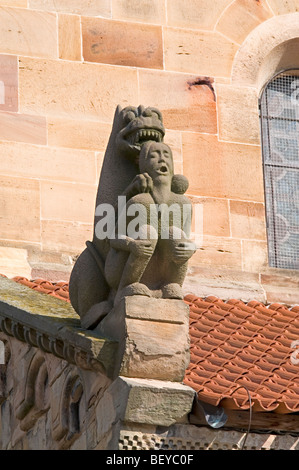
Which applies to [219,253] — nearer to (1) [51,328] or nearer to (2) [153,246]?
(1) [51,328]

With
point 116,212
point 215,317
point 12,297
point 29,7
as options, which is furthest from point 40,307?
point 29,7

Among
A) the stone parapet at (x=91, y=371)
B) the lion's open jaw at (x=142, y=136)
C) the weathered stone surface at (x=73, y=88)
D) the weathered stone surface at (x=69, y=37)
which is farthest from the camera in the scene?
the weathered stone surface at (x=69, y=37)

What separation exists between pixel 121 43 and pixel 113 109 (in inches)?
34.2

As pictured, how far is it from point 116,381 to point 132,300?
0.62 metres

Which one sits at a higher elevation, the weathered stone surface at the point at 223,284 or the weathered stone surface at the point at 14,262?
the weathered stone surface at the point at 14,262

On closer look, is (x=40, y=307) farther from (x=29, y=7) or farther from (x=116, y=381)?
(x=29, y=7)

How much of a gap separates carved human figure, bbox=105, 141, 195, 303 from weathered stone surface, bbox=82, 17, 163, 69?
5.97 meters

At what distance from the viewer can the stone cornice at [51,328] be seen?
40.1ft

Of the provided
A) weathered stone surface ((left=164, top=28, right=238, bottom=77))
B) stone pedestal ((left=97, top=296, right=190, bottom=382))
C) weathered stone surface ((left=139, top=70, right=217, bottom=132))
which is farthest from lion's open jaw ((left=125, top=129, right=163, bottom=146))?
weathered stone surface ((left=164, top=28, right=238, bottom=77))

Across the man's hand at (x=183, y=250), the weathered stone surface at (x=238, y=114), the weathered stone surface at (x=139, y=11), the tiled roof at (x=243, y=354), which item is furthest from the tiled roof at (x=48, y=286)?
the weathered stone surface at (x=139, y=11)

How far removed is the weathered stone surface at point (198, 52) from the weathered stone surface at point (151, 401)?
732cm

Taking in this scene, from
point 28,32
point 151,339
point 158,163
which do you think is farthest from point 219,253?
point 151,339

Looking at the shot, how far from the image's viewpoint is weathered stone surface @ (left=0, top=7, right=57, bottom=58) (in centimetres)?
1828

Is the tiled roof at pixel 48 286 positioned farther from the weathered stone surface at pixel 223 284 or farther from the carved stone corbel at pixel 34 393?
the carved stone corbel at pixel 34 393
